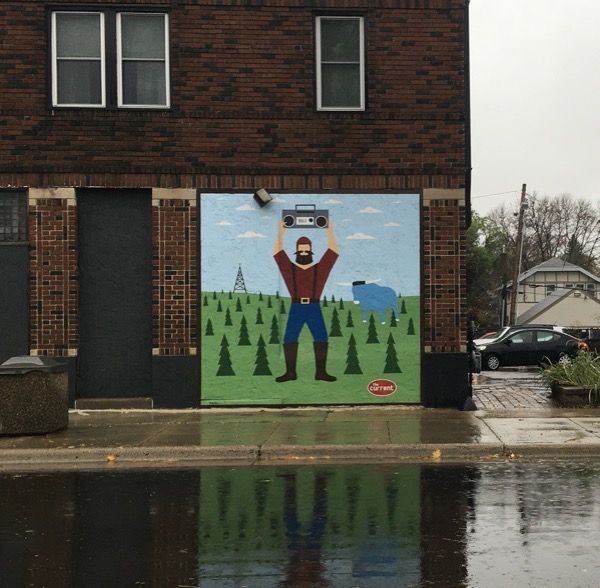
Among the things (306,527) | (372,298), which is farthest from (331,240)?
(306,527)

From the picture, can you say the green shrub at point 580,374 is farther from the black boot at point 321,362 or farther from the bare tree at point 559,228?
the bare tree at point 559,228

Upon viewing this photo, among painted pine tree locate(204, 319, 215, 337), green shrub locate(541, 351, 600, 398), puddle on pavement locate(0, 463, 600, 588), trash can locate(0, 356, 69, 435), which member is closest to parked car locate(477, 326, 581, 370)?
green shrub locate(541, 351, 600, 398)

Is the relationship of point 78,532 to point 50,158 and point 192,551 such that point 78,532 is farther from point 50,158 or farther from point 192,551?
point 50,158

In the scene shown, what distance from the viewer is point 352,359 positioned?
50.4ft

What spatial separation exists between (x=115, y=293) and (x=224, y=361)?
2.08 m

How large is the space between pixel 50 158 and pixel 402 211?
5645 millimetres

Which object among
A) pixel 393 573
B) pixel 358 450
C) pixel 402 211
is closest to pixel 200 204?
pixel 402 211

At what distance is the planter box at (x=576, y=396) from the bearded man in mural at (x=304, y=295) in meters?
3.64

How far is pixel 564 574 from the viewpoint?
6.22 metres

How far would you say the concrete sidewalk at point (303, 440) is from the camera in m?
11.1

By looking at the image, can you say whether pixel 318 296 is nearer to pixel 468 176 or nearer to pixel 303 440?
pixel 468 176

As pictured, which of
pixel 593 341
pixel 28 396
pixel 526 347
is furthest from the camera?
pixel 593 341

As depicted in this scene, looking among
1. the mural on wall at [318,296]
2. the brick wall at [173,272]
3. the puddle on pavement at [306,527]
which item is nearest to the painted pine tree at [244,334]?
the mural on wall at [318,296]

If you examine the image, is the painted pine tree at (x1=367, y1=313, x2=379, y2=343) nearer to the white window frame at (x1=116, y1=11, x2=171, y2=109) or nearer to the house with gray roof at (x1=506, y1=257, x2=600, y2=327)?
the white window frame at (x1=116, y1=11, x2=171, y2=109)
